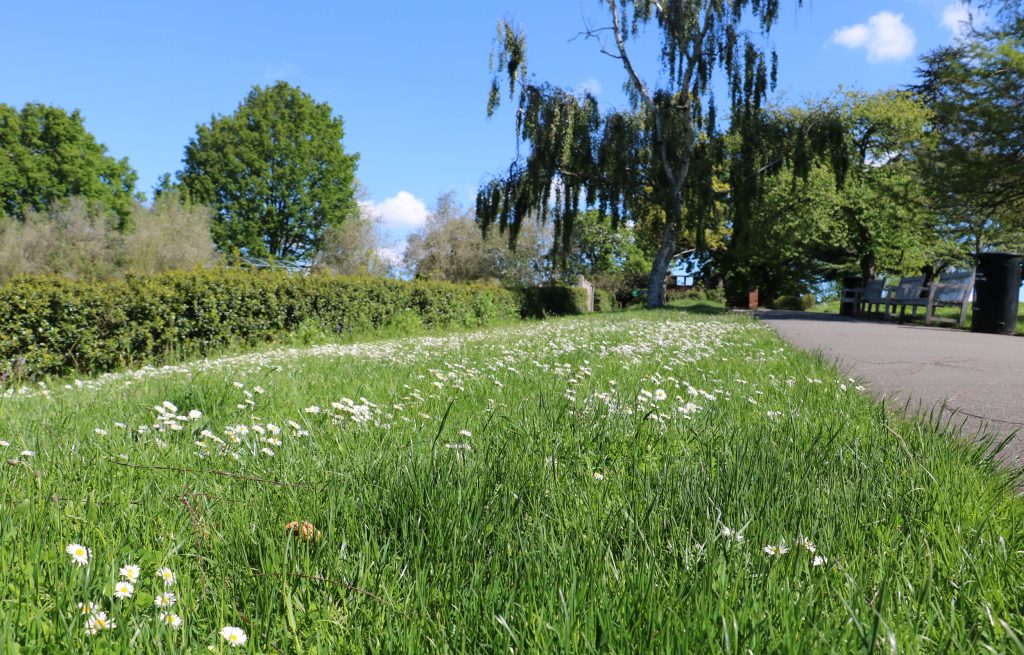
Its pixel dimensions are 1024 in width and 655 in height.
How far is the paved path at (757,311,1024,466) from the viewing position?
13.2 ft

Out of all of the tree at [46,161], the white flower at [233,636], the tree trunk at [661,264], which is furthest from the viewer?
the tree at [46,161]

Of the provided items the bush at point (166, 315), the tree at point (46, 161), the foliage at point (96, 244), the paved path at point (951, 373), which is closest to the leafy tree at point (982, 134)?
the paved path at point (951, 373)

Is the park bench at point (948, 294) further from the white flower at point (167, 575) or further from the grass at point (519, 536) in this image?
the white flower at point (167, 575)

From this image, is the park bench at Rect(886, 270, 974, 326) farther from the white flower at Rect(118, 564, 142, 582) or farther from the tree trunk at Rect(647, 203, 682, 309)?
the white flower at Rect(118, 564, 142, 582)

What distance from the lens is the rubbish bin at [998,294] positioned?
1341 centimetres

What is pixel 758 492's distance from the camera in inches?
78.6

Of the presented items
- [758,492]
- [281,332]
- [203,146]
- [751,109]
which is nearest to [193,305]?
[281,332]

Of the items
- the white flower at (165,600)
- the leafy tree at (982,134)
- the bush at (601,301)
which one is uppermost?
the leafy tree at (982,134)

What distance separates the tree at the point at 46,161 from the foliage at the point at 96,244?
11.3ft

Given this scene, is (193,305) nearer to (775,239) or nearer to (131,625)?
(131,625)

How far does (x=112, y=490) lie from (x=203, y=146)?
158ft

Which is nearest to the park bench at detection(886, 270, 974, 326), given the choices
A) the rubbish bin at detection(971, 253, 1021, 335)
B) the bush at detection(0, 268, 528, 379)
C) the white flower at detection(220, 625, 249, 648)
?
the rubbish bin at detection(971, 253, 1021, 335)

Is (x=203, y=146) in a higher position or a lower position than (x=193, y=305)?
higher

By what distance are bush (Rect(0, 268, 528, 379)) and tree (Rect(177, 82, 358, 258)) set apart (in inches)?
1325
